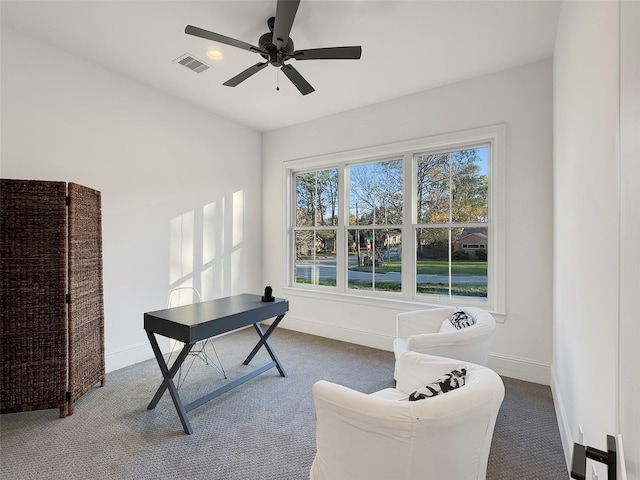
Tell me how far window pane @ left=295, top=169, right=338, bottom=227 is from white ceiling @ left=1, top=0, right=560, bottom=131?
128cm

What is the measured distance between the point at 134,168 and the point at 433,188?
336 cm

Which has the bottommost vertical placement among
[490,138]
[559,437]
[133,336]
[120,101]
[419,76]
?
[559,437]

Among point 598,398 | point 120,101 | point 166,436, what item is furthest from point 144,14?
point 598,398

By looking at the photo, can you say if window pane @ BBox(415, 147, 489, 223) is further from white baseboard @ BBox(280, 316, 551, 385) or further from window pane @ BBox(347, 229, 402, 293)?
white baseboard @ BBox(280, 316, 551, 385)

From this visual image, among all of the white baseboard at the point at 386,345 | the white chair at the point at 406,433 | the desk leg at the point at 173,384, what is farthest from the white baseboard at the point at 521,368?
the desk leg at the point at 173,384

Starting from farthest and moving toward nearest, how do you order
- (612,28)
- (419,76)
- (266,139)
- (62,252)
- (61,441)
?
1. (266,139)
2. (419,76)
3. (62,252)
4. (61,441)
5. (612,28)

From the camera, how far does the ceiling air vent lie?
10.1 feet

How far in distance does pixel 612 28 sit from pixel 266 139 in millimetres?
4490

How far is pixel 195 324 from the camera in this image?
2.27 meters

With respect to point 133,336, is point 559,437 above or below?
below

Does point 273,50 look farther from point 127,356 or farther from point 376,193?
point 127,356

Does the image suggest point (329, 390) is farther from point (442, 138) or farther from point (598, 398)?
point (442, 138)

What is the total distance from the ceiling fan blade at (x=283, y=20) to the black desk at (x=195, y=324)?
2.05 m

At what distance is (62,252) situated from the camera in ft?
8.21
